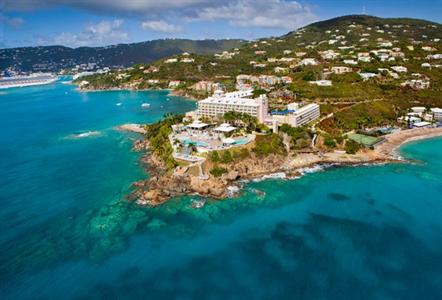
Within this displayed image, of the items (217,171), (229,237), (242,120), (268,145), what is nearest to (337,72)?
(242,120)

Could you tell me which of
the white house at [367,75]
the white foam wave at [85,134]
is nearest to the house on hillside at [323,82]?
the white house at [367,75]

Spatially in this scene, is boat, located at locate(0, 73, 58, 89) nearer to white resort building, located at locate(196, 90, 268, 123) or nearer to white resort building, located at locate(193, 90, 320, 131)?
white resort building, located at locate(196, 90, 268, 123)

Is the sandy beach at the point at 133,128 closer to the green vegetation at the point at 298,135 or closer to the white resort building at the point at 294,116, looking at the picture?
the white resort building at the point at 294,116

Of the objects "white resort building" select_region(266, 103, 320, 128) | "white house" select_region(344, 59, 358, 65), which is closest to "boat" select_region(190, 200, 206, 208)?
"white resort building" select_region(266, 103, 320, 128)

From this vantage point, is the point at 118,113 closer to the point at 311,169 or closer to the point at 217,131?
the point at 217,131

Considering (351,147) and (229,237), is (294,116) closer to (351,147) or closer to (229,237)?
(351,147)

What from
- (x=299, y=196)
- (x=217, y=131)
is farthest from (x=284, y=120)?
(x=299, y=196)
